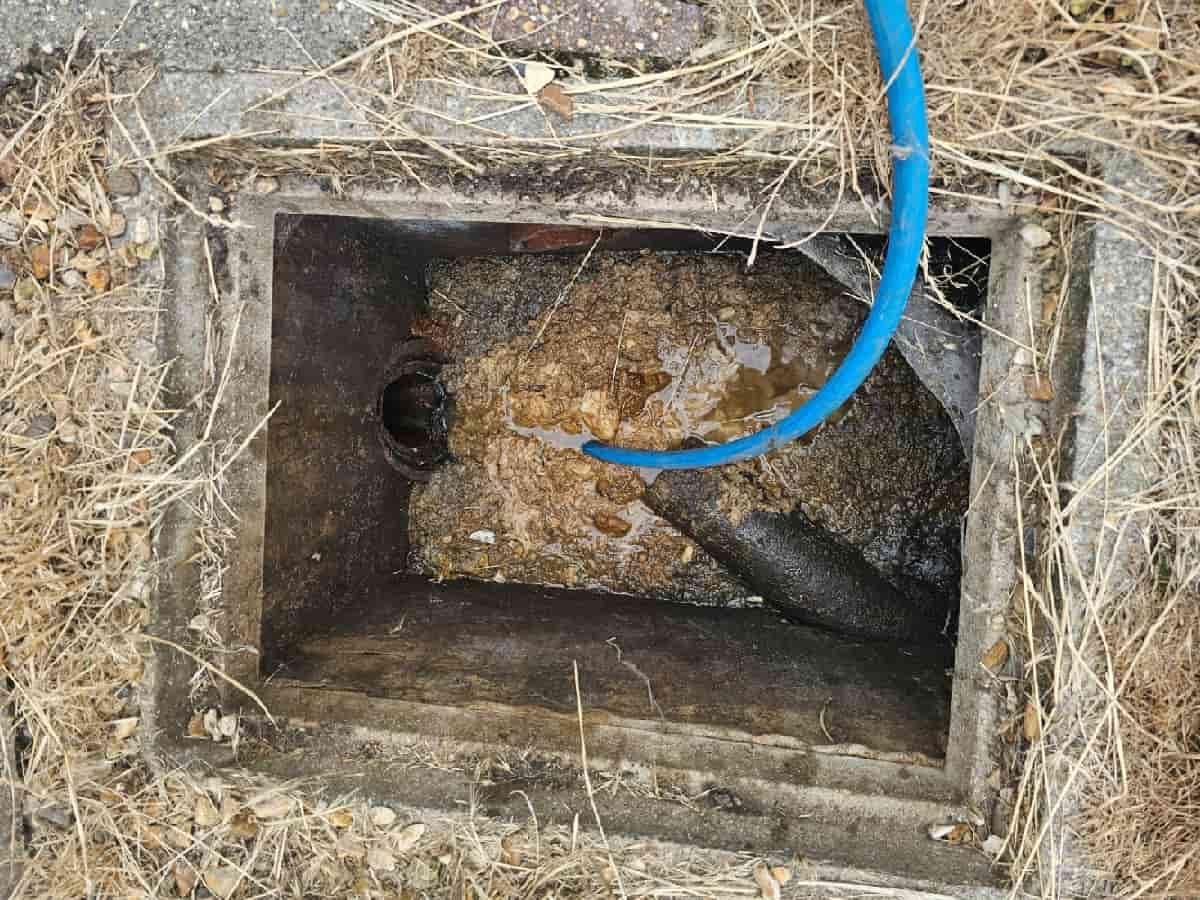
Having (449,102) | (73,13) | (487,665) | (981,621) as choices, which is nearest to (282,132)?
(449,102)

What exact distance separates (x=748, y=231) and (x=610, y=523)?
1176 mm

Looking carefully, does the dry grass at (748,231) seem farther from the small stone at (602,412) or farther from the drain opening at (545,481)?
the small stone at (602,412)

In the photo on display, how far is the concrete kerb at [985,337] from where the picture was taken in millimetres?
1368

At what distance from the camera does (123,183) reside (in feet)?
4.98

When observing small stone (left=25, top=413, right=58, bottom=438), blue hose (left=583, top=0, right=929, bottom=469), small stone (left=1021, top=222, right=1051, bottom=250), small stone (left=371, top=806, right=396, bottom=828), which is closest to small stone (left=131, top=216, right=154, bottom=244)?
small stone (left=25, top=413, right=58, bottom=438)

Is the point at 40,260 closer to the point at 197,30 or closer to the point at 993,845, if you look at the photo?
the point at 197,30

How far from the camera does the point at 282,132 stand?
56.7 inches

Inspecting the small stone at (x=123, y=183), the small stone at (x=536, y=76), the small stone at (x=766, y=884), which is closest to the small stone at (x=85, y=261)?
the small stone at (x=123, y=183)

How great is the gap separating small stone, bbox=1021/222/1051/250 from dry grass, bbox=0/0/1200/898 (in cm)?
3

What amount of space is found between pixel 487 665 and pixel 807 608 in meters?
0.89

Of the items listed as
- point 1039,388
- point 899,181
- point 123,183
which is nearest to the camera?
point 899,181

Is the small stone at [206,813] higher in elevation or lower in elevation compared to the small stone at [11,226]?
lower

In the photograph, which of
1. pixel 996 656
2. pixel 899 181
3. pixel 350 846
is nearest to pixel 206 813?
pixel 350 846

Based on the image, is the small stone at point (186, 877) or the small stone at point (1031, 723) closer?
the small stone at point (1031, 723)
